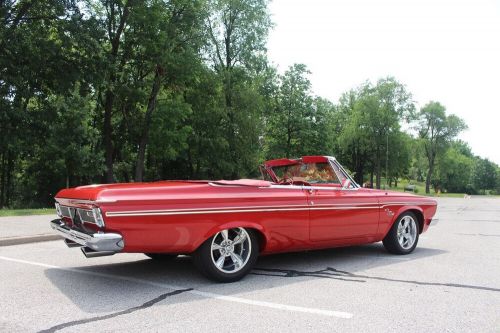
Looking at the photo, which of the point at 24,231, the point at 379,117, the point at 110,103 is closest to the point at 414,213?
the point at 24,231

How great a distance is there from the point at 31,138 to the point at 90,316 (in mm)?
20430

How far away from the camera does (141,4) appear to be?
2558cm

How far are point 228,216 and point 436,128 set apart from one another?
74.5 meters

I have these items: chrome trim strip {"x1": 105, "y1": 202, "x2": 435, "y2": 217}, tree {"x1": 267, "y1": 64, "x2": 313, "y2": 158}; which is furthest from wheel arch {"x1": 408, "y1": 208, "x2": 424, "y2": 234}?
tree {"x1": 267, "y1": 64, "x2": 313, "y2": 158}

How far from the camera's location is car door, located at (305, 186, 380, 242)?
596cm

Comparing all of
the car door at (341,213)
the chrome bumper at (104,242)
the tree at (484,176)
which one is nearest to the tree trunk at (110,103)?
the car door at (341,213)

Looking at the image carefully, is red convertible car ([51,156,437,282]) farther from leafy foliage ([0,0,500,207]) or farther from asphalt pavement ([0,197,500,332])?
leafy foliage ([0,0,500,207])

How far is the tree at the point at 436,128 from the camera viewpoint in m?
72.0

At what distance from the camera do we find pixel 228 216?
5.16 meters

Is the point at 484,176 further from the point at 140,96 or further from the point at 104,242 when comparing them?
the point at 104,242

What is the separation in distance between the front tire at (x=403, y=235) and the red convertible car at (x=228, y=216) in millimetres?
191

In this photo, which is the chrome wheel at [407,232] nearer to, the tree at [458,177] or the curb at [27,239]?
the curb at [27,239]

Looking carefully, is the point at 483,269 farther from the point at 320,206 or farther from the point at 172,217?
the point at 172,217

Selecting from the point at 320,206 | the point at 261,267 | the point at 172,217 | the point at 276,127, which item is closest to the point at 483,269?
the point at 320,206
